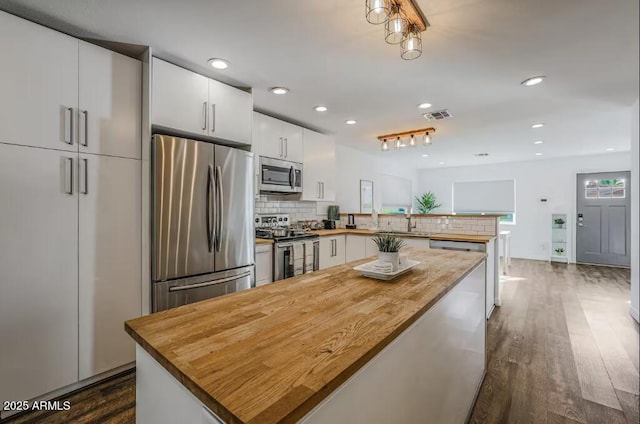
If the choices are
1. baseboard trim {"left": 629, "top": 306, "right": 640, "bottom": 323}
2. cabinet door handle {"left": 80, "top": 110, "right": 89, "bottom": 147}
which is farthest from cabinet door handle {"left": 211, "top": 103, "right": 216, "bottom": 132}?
baseboard trim {"left": 629, "top": 306, "right": 640, "bottom": 323}

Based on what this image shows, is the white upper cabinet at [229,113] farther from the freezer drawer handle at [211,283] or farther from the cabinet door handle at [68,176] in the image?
the freezer drawer handle at [211,283]

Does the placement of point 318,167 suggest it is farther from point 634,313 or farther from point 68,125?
point 634,313

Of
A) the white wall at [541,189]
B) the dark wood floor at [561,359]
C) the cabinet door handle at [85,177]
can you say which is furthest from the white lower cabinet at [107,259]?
the white wall at [541,189]

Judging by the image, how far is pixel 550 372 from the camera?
7.16 ft

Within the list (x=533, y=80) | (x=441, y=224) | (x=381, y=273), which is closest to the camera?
(x=381, y=273)

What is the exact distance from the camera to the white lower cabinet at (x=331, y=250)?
12.5ft

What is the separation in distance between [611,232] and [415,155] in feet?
13.5

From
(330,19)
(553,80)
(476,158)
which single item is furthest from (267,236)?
(476,158)

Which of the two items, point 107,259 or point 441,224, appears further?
point 441,224

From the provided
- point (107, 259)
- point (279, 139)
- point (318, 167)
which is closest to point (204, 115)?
point (279, 139)

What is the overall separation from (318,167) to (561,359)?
3.18 m

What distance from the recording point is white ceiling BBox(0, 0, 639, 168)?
166 centimetres

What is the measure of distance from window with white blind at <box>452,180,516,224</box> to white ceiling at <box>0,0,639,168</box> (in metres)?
3.73

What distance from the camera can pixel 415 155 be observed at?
20.4 feet
